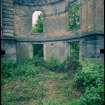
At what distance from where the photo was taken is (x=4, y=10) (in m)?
16.6

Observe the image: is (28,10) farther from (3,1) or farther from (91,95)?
(91,95)

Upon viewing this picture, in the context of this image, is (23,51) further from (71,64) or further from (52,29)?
(71,64)

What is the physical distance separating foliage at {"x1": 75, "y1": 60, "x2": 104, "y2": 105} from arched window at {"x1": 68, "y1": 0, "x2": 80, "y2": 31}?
6240 millimetres

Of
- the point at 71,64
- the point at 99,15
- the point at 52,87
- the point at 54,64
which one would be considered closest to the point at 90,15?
the point at 99,15

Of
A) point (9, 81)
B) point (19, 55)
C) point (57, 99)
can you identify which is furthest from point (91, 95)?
point (19, 55)

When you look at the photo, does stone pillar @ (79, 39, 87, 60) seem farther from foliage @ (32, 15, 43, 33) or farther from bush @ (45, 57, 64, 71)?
foliage @ (32, 15, 43, 33)

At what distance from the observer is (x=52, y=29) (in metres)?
18.5

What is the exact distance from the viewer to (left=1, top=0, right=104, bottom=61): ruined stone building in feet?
45.0

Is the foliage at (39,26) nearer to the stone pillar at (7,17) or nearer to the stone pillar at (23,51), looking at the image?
the stone pillar at (23,51)

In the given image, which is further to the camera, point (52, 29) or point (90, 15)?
point (52, 29)

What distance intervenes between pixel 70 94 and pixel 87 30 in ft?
20.5

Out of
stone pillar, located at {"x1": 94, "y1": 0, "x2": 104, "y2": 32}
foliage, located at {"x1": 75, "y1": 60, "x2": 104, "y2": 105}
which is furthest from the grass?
stone pillar, located at {"x1": 94, "y1": 0, "x2": 104, "y2": 32}

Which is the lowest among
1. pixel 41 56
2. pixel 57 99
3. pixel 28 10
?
pixel 57 99

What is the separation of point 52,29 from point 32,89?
887 cm
